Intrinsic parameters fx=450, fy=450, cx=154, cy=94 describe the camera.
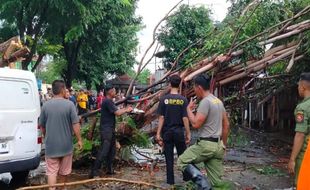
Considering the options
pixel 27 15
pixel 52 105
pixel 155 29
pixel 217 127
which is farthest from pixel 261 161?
pixel 27 15

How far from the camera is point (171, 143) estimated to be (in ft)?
24.4

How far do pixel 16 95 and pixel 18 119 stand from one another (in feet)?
1.42

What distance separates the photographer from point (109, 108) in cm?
821

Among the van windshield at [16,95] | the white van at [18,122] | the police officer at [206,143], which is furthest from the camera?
the van windshield at [16,95]

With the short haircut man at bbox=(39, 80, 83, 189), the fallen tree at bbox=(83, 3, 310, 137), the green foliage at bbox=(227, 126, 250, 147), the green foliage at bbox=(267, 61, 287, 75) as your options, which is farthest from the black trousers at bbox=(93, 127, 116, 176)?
the green foliage at bbox=(267, 61, 287, 75)

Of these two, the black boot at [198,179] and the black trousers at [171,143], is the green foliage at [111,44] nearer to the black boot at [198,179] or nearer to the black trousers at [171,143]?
the black trousers at [171,143]

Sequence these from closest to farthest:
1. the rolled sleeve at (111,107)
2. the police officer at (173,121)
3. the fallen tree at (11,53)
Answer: the police officer at (173,121), the rolled sleeve at (111,107), the fallen tree at (11,53)

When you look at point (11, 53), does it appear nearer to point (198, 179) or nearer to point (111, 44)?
point (198, 179)

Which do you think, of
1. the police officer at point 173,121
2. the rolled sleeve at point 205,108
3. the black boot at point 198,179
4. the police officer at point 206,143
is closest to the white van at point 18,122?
the police officer at point 173,121

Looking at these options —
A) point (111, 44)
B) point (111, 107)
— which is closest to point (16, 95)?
point (111, 107)

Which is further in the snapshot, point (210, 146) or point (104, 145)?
point (104, 145)

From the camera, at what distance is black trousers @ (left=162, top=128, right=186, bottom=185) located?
7348 mm

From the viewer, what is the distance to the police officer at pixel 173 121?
24.0 feet

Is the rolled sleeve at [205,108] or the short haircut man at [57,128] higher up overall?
the rolled sleeve at [205,108]
